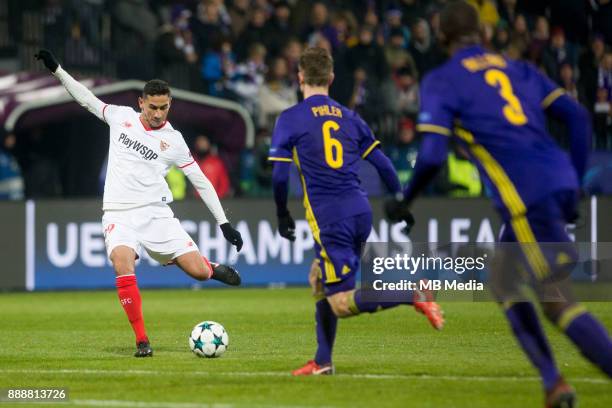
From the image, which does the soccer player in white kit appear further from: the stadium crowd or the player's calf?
the stadium crowd

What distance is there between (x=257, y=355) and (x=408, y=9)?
583 inches

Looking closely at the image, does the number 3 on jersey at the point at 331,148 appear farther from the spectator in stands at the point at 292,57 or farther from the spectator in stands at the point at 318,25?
the spectator in stands at the point at 318,25

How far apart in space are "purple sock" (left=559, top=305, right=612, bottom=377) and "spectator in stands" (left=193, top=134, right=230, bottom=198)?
1345 centimetres

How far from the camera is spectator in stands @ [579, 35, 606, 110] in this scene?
22.4 meters

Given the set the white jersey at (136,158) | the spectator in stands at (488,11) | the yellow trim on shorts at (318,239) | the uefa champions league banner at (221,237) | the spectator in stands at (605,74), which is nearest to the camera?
the yellow trim on shorts at (318,239)

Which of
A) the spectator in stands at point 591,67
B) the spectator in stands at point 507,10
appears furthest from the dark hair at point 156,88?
the spectator in stands at point 507,10

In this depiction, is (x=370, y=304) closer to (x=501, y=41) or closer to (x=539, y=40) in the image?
(x=501, y=41)

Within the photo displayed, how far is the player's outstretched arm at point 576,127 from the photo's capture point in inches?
289

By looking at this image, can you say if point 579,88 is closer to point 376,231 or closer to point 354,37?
point 354,37

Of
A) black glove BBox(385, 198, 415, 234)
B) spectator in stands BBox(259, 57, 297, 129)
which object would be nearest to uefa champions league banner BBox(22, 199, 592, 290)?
spectator in stands BBox(259, 57, 297, 129)

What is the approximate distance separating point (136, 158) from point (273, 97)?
10.5 meters

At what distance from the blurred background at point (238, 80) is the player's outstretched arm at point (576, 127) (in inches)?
474

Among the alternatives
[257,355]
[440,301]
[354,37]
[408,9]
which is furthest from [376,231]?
[257,355]

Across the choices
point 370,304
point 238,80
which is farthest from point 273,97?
point 370,304
